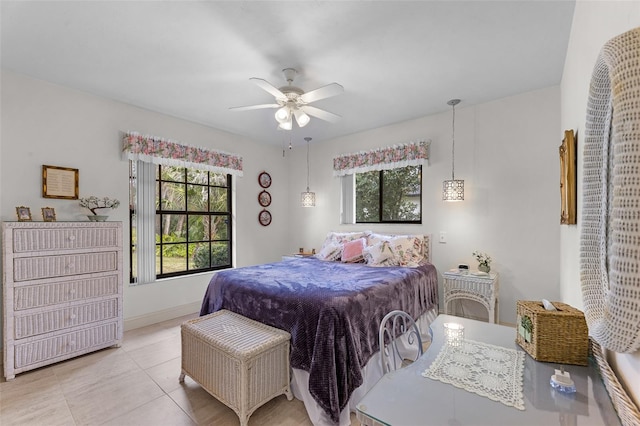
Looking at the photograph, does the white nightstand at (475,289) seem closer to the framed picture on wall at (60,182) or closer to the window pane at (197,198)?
the window pane at (197,198)

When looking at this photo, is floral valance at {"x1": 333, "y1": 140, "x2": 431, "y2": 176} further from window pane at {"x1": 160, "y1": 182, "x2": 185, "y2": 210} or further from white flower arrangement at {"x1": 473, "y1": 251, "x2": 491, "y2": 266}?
window pane at {"x1": 160, "y1": 182, "x2": 185, "y2": 210}

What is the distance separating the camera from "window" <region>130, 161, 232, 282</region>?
348 centimetres

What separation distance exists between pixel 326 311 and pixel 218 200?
3054 millimetres

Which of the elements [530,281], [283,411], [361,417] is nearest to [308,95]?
[361,417]

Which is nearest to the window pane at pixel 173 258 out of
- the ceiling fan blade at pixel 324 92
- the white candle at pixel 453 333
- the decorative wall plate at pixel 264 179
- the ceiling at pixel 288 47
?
the decorative wall plate at pixel 264 179

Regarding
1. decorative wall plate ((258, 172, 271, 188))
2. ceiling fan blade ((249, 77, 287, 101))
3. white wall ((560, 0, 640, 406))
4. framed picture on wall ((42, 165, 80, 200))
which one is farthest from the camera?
decorative wall plate ((258, 172, 271, 188))

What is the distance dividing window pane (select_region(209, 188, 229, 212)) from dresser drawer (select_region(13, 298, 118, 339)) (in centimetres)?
177

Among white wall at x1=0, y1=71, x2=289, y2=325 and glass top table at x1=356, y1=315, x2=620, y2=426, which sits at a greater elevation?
white wall at x1=0, y1=71, x2=289, y2=325

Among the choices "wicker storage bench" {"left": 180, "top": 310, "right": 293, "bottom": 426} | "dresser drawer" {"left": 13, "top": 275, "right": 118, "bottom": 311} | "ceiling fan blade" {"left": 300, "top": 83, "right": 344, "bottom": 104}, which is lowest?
"wicker storage bench" {"left": 180, "top": 310, "right": 293, "bottom": 426}

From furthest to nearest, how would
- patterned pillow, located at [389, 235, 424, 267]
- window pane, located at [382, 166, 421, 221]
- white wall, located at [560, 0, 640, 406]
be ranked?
window pane, located at [382, 166, 421, 221] → patterned pillow, located at [389, 235, 424, 267] → white wall, located at [560, 0, 640, 406]

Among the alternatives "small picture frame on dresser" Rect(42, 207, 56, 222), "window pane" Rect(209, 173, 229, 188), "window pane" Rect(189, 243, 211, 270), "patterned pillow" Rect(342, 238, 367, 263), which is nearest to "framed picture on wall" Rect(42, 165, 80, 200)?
"small picture frame on dresser" Rect(42, 207, 56, 222)

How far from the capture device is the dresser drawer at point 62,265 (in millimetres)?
2395

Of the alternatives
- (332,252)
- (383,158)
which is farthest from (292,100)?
(332,252)

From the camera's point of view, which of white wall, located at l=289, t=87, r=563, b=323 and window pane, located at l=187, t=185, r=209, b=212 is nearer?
white wall, located at l=289, t=87, r=563, b=323
